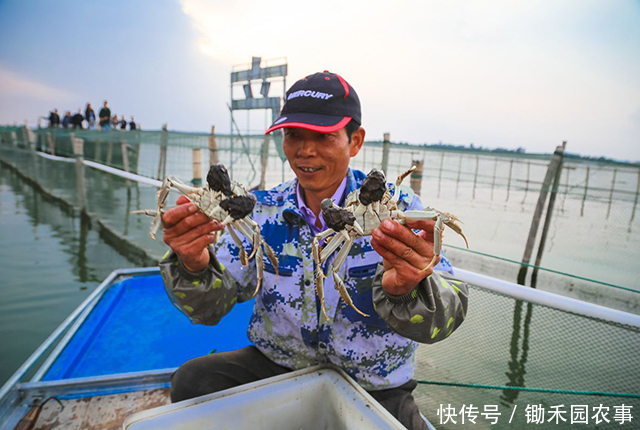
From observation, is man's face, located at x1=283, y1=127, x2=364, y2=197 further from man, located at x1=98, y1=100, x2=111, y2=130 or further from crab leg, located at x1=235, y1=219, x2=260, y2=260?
man, located at x1=98, y1=100, x2=111, y2=130

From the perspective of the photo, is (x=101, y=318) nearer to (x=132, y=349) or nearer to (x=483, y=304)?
(x=132, y=349)

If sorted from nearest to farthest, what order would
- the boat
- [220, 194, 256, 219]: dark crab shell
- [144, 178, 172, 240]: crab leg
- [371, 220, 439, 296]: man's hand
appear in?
[371, 220, 439, 296]: man's hand
[220, 194, 256, 219]: dark crab shell
[144, 178, 172, 240]: crab leg
the boat

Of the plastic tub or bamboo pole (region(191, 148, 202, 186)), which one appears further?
bamboo pole (region(191, 148, 202, 186))

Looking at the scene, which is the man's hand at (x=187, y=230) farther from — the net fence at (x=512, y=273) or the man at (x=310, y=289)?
the net fence at (x=512, y=273)

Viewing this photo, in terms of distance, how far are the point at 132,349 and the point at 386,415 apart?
4.23 metres

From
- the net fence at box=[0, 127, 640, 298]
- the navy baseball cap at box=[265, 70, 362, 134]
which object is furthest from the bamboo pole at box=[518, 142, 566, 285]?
the navy baseball cap at box=[265, 70, 362, 134]

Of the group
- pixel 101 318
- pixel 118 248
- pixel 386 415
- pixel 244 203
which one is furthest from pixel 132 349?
pixel 118 248

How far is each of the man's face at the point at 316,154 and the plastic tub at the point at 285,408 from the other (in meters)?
1.44

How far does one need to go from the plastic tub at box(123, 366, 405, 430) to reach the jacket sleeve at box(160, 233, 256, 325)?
57 cm

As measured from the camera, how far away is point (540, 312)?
4.00 meters

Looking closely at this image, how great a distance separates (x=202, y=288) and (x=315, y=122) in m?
1.41

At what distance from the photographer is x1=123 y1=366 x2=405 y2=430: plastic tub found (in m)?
2.19

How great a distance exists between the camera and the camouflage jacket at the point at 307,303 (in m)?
2.45

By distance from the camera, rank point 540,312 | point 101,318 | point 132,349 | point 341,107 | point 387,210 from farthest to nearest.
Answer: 1. point 101,318
2. point 132,349
3. point 540,312
4. point 341,107
5. point 387,210
